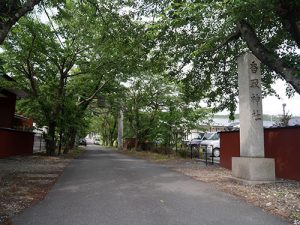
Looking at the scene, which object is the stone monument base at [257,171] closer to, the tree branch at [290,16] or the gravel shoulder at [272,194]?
the gravel shoulder at [272,194]

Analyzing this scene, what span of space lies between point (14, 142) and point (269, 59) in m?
15.7

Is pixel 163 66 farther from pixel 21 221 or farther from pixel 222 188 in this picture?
pixel 21 221

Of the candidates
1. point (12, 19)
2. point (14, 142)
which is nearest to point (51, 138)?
point (14, 142)

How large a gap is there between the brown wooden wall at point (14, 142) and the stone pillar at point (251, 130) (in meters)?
12.8

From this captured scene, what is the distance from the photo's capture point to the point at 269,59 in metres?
9.57

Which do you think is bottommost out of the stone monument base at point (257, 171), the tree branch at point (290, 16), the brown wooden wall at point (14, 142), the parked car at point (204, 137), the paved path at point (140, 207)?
the paved path at point (140, 207)

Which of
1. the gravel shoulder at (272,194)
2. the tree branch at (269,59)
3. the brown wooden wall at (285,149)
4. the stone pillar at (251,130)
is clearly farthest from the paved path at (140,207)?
the tree branch at (269,59)

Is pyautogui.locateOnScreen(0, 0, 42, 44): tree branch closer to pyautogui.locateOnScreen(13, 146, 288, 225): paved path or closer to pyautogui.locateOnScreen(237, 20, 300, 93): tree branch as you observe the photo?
pyautogui.locateOnScreen(13, 146, 288, 225): paved path

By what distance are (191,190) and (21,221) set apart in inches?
188

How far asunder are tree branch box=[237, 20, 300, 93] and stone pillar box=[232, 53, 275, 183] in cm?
77

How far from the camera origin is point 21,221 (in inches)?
211

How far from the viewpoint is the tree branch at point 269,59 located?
346 inches

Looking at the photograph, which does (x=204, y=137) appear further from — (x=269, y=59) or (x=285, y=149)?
(x=269, y=59)

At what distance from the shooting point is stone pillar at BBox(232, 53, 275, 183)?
9711 mm
